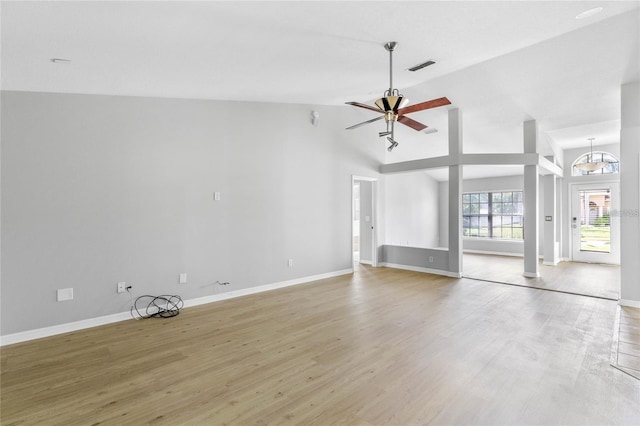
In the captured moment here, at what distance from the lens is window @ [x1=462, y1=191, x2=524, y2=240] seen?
355 inches

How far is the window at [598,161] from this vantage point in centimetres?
733

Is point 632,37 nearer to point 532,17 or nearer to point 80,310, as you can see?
point 532,17

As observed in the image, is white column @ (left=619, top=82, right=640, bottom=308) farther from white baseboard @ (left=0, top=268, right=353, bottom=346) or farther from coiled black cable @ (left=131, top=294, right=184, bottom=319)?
coiled black cable @ (left=131, top=294, right=184, bottom=319)

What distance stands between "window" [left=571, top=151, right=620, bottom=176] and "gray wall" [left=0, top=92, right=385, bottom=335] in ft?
22.4

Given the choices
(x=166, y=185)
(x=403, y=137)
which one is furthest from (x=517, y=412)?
(x=403, y=137)

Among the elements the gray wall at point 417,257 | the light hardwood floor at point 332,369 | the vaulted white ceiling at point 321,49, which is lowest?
the light hardwood floor at point 332,369

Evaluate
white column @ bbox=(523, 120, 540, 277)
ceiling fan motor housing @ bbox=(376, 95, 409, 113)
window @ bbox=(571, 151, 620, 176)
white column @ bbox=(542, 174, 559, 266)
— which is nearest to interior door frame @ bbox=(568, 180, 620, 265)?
window @ bbox=(571, 151, 620, 176)

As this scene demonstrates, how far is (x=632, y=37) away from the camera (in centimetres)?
335

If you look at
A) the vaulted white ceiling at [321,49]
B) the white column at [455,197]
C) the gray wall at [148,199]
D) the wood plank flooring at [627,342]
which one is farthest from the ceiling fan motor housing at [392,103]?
the white column at [455,197]

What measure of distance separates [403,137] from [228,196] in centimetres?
464

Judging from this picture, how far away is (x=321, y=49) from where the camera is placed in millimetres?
3102

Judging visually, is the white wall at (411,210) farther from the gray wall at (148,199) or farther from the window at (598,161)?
the window at (598,161)

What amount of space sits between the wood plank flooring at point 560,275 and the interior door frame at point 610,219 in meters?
0.30

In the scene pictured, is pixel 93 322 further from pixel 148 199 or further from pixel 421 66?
pixel 421 66
